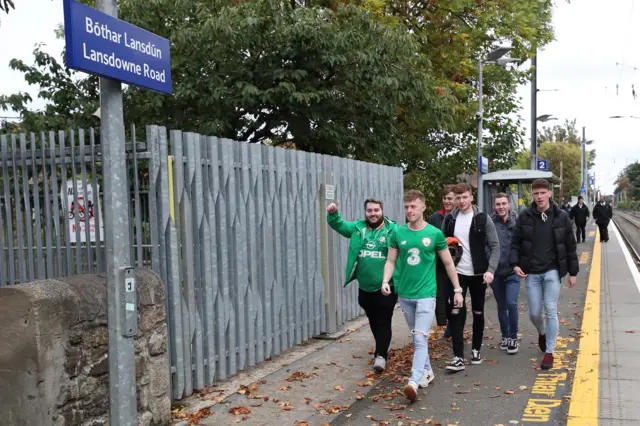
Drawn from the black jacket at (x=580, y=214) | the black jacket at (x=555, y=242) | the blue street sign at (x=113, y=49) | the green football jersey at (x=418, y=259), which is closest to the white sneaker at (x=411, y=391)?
the green football jersey at (x=418, y=259)

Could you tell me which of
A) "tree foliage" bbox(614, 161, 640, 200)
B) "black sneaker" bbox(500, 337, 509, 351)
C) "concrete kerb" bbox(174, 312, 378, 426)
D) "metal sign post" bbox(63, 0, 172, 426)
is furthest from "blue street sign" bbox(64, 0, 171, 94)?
"tree foliage" bbox(614, 161, 640, 200)

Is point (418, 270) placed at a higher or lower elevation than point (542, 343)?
higher

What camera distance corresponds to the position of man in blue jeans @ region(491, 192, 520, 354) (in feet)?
24.5

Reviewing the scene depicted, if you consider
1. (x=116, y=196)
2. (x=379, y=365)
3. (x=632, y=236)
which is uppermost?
(x=116, y=196)

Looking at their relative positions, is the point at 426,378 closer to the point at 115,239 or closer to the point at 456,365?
the point at 456,365

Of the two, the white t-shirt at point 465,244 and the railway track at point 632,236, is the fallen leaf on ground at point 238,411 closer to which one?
the white t-shirt at point 465,244

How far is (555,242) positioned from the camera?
6949 millimetres

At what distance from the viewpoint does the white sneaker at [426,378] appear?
620cm

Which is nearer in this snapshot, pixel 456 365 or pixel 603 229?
pixel 456 365

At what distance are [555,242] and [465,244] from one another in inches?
35.7

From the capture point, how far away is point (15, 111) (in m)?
14.4

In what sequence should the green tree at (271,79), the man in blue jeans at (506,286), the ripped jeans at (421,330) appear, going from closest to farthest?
the ripped jeans at (421,330), the man in blue jeans at (506,286), the green tree at (271,79)

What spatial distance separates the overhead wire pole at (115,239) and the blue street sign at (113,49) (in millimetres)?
101

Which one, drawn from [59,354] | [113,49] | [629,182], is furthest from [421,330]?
[629,182]
